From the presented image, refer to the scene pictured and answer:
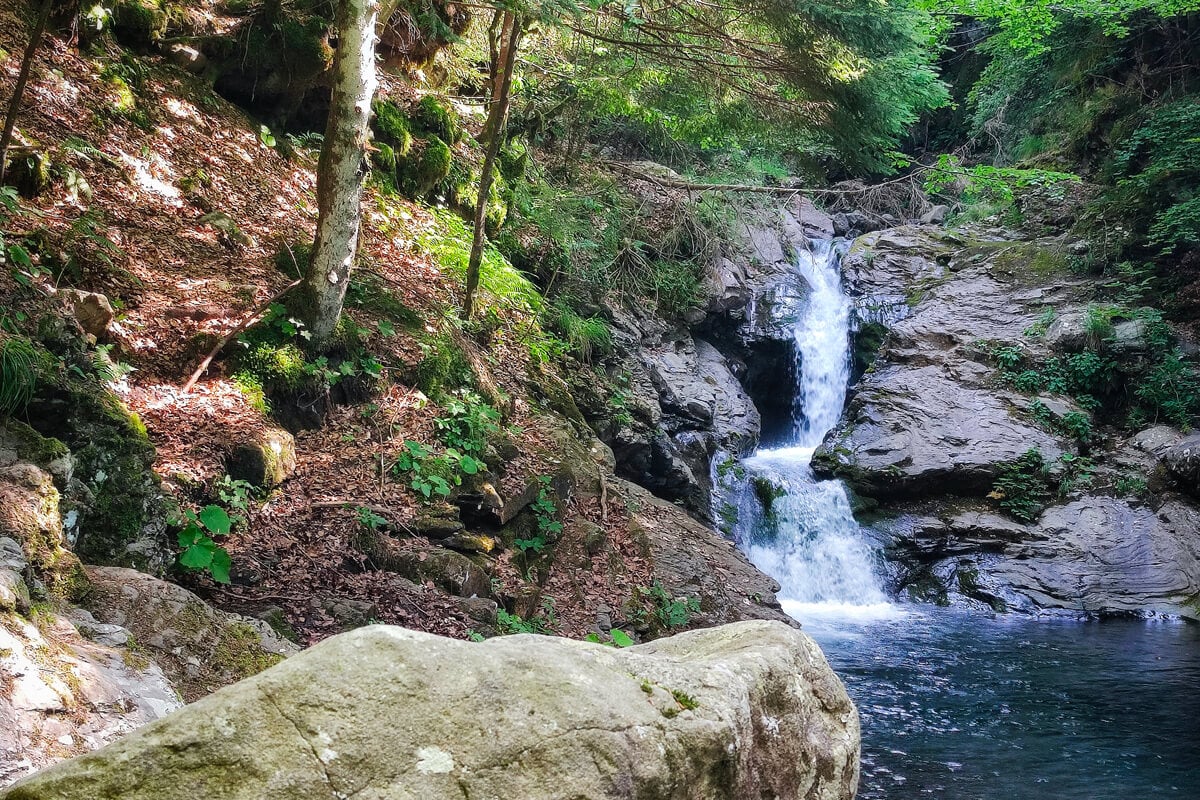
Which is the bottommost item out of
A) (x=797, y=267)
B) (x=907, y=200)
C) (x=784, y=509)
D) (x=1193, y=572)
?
(x=784, y=509)

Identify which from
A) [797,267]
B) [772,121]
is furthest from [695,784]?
[797,267]

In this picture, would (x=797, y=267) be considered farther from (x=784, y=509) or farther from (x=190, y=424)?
(x=190, y=424)

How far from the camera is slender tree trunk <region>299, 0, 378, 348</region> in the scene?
19.7 feet

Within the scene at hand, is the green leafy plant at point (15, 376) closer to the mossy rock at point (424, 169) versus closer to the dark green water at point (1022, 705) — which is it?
the dark green water at point (1022, 705)

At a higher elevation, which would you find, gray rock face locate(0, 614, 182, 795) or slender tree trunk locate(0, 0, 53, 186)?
slender tree trunk locate(0, 0, 53, 186)

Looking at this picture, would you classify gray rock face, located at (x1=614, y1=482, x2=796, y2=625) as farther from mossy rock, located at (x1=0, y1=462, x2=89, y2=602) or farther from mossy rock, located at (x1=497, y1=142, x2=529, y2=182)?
mossy rock, located at (x1=0, y1=462, x2=89, y2=602)

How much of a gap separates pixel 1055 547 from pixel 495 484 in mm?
9735

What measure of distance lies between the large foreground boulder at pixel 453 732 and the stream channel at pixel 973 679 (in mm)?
4193

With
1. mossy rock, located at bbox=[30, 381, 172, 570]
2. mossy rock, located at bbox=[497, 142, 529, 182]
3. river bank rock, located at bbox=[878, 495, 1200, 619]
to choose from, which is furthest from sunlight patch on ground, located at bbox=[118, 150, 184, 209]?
river bank rock, located at bbox=[878, 495, 1200, 619]

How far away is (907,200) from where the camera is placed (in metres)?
19.9

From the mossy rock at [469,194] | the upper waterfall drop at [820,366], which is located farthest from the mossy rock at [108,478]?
the upper waterfall drop at [820,366]

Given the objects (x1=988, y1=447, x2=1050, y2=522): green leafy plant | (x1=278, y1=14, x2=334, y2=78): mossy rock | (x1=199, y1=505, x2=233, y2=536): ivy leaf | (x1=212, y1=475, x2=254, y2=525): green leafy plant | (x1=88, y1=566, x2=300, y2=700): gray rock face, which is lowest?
(x1=88, y1=566, x2=300, y2=700): gray rock face

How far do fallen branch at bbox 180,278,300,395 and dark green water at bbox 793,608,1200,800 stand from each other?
223 inches

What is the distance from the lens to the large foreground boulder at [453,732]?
1488 mm
